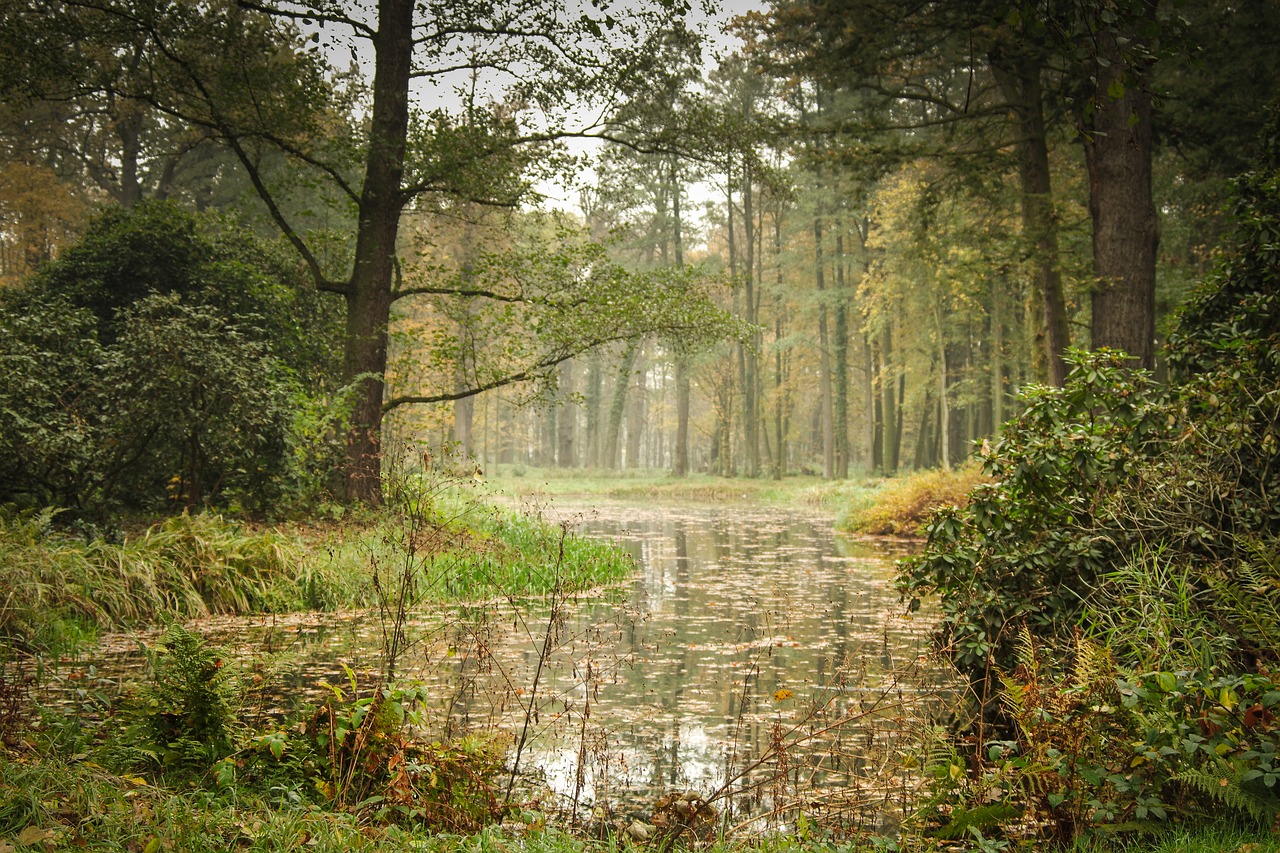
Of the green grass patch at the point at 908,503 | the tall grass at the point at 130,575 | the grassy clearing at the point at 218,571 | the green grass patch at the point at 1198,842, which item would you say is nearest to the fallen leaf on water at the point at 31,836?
the grassy clearing at the point at 218,571

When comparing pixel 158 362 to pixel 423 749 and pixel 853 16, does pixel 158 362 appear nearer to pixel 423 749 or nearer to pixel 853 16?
pixel 423 749

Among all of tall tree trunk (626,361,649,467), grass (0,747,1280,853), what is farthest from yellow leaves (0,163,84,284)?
tall tree trunk (626,361,649,467)

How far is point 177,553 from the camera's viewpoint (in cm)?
754

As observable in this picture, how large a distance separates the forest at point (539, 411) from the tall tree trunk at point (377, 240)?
60 millimetres

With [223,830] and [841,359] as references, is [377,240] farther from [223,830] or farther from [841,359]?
[841,359]

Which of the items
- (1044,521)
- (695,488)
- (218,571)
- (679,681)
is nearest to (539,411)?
(218,571)

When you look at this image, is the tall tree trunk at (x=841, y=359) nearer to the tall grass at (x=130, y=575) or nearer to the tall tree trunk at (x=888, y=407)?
the tall tree trunk at (x=888, y=407)

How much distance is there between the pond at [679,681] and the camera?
12.5 feet

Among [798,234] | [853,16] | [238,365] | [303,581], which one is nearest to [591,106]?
[853,16]

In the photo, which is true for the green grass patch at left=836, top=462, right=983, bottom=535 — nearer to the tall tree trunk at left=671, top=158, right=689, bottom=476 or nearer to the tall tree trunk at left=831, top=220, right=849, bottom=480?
the tall tree trunk at left=831, top=220, right=849, bottom=480

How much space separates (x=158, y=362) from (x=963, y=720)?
895 centimetres

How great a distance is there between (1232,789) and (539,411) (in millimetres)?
11307

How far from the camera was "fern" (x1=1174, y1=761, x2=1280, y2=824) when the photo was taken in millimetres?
2758

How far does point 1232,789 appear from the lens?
2.78 m
